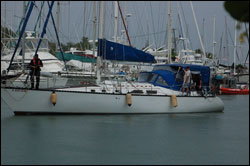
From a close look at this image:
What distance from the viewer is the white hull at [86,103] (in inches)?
685

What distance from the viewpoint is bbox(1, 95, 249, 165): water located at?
11086mm

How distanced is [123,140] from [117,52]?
697 cm

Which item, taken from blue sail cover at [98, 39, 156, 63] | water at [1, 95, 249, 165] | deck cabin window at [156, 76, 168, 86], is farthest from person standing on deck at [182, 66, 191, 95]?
blue sail cover at [98, 39, 156, 63]

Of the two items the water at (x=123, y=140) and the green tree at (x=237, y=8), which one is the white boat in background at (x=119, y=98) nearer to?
the water at (x=123, y=140)

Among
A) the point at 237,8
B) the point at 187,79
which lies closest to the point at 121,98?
the point at 187,79

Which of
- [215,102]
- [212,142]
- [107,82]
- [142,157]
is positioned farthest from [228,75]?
[142,157]

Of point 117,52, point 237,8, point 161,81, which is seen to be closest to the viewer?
point 237,8

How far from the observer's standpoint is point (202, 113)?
20.7 meters

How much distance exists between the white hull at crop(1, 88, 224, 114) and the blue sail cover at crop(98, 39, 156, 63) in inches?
89.0

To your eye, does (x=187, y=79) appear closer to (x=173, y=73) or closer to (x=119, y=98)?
(x=173, y=73)

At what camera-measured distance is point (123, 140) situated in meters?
13.6

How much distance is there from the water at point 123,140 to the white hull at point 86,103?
1.06 ft

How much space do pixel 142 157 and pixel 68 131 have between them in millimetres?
4519

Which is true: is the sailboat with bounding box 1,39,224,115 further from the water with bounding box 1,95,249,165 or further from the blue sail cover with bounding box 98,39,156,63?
the water with bounding box 1,95,249,165
